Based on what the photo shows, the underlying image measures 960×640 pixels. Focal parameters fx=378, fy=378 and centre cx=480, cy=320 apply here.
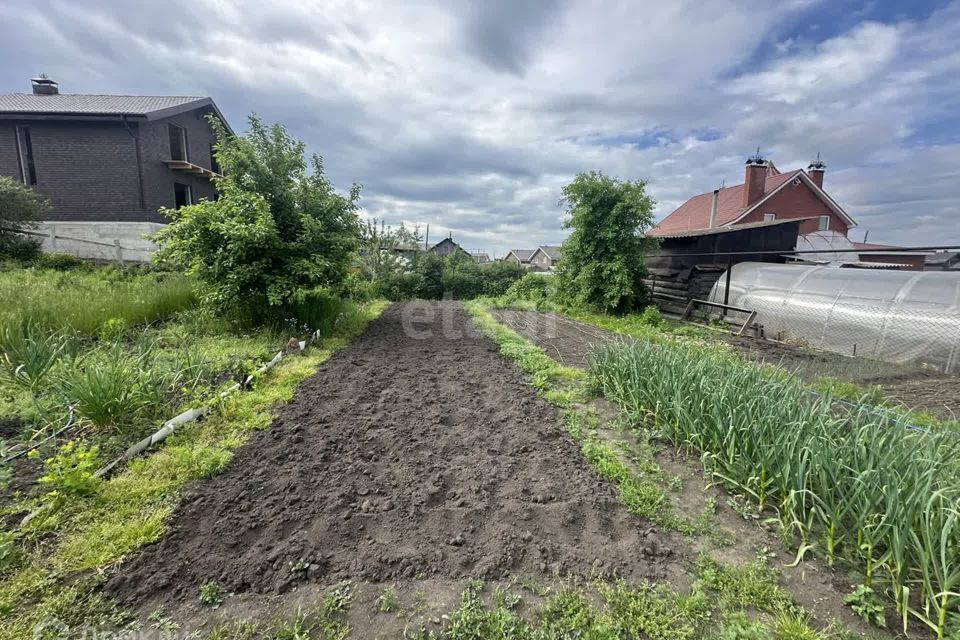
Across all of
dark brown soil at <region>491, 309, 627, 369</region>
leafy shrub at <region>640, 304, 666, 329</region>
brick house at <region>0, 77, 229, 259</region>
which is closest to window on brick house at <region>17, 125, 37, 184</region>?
brick house at <region>0, 77, 229, 259</region>

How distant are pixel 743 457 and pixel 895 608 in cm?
76

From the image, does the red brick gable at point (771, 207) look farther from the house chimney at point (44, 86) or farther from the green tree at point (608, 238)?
the house chimney at point (44, 86)

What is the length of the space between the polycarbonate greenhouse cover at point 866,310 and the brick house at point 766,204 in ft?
36.0

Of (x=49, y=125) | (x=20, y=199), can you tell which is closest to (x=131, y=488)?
(x=20, y=199)

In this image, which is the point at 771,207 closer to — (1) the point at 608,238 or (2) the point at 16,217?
(1) the point at 608,238

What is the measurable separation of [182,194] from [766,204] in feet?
88.1

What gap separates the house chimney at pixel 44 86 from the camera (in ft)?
48.9

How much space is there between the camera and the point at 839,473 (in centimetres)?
178

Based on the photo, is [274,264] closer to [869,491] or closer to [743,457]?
[743,457]

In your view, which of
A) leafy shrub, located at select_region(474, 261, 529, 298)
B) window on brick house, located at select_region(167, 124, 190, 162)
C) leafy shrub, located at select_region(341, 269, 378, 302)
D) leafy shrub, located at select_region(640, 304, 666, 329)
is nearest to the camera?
leafy shrub, located at select_region(640, 304, 666, 329)

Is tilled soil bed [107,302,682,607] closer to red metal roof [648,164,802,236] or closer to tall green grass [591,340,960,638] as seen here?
tall green grass [591,340,960,638]

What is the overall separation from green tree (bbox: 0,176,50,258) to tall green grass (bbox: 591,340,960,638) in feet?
52.4

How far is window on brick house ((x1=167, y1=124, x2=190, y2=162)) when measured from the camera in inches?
578

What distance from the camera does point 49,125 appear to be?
503 inches
